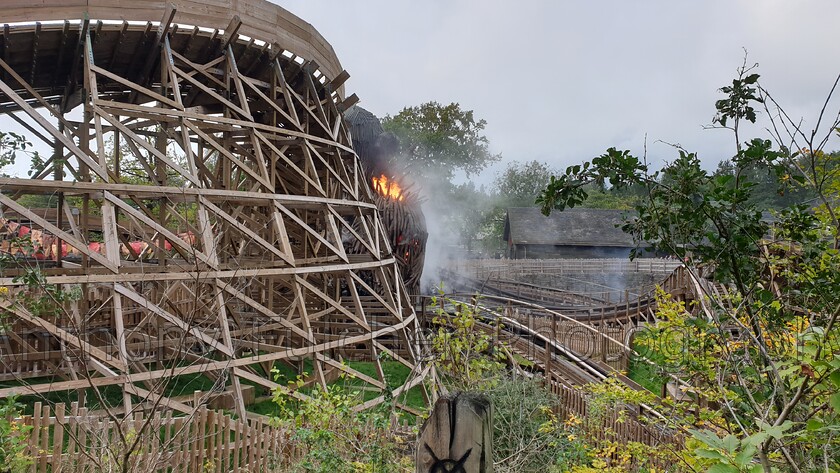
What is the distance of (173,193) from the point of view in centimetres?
733

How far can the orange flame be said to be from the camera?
68.6 ft

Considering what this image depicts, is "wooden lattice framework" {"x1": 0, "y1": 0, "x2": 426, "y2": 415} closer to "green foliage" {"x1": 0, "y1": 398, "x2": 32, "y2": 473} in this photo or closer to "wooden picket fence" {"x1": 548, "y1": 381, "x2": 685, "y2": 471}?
"green foliage" {"x1": 0, "y1": 398, "x2": 32, "y2": 473}

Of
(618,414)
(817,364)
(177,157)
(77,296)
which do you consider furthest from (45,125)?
(177,157)

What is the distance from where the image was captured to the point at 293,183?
13141 mm

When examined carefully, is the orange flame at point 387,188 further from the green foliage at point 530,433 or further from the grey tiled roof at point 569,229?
the grey tiled roof at point 569,229

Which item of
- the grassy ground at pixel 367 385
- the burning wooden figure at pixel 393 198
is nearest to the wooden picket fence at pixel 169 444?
the grassy ground at pixel 367 385

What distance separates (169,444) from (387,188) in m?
16.7

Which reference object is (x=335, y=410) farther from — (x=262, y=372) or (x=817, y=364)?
(x=262, y=372)

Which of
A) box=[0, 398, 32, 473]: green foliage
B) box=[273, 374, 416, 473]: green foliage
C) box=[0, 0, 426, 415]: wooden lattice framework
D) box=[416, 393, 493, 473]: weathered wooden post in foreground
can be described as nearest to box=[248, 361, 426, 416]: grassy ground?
box=[0, 0, 426, 415]: wooden lattice framework

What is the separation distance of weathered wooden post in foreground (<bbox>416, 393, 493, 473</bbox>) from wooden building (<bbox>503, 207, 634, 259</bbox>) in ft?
138

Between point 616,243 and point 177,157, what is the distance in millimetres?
32881

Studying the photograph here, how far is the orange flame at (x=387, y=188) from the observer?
20922 mm

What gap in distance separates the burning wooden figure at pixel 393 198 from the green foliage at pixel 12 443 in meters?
13.1

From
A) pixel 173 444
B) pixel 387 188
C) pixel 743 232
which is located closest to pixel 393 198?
pixel 387 188
